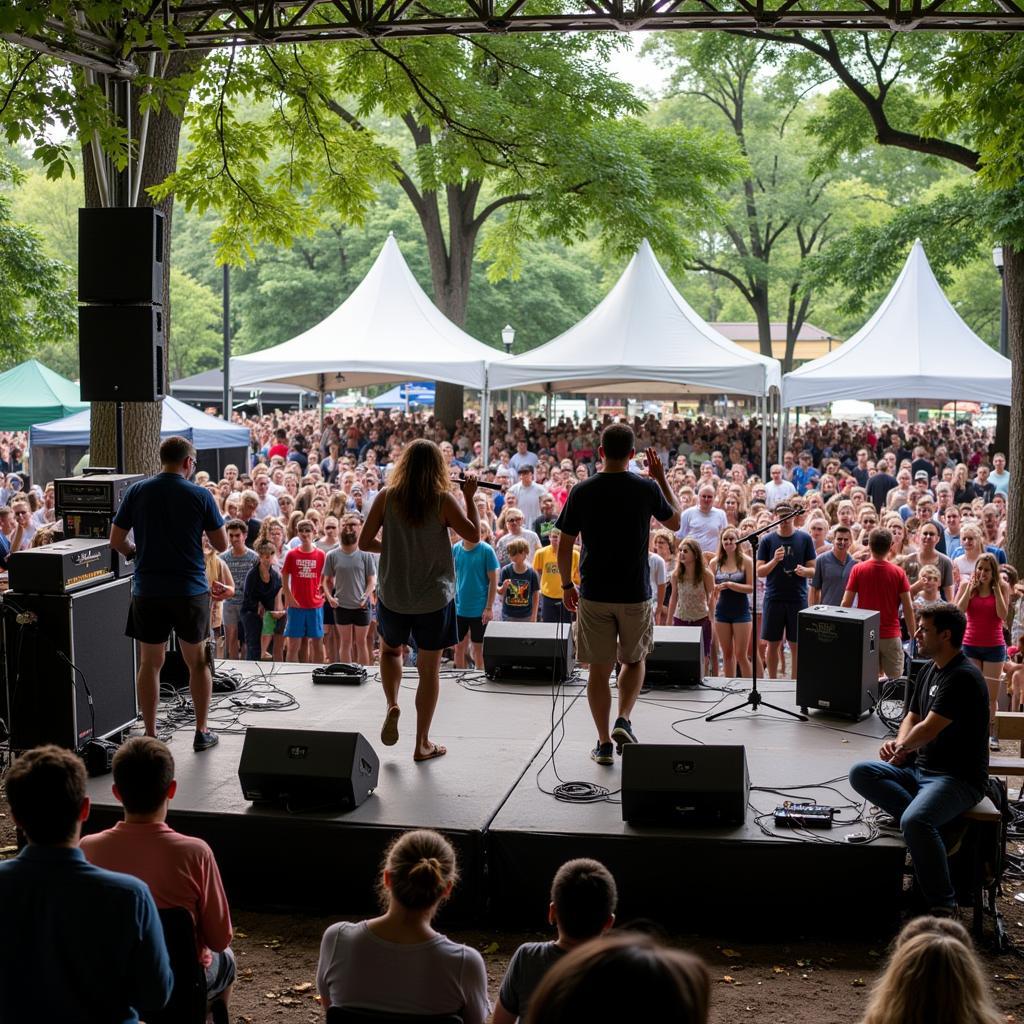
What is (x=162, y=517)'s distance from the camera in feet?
20.3

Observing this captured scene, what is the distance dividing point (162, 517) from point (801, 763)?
3616mm

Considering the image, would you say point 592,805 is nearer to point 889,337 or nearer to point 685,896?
point 685,896

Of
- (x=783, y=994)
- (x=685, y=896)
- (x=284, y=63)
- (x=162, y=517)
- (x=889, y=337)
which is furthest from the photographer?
(x=889, y=337)

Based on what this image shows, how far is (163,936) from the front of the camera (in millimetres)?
3197

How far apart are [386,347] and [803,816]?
45.6 ft

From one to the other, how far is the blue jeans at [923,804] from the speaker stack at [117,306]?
489 centimetres

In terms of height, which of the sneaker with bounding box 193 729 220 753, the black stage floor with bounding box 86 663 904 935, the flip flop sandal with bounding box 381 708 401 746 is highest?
the flip flop sandal with bounding box 381 708 401 746

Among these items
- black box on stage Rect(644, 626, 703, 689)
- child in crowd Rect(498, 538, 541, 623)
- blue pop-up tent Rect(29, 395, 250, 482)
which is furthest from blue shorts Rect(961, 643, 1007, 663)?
blue pop-up tent Rect(29, 395, 250, 482)

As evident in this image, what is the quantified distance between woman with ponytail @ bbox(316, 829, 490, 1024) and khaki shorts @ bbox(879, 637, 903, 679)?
5.68m

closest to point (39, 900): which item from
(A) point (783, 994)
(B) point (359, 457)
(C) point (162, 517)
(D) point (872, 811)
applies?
(A) point (783, 994)

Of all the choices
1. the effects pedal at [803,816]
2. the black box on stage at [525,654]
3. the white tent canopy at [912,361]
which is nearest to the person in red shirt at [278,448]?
the white tent canopy at [912,361]

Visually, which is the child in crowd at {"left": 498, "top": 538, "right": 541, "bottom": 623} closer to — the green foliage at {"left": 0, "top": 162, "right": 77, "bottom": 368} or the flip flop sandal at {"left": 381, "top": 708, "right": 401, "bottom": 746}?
the flip flop sandal at {"left": 381, "top": 708, "right": 401, "bottom": 746}

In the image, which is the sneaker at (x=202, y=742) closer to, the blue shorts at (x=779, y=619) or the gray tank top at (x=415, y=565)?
the gray tank top at (x=415, y=565)

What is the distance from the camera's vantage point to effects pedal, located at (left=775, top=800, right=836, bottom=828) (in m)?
5.40
